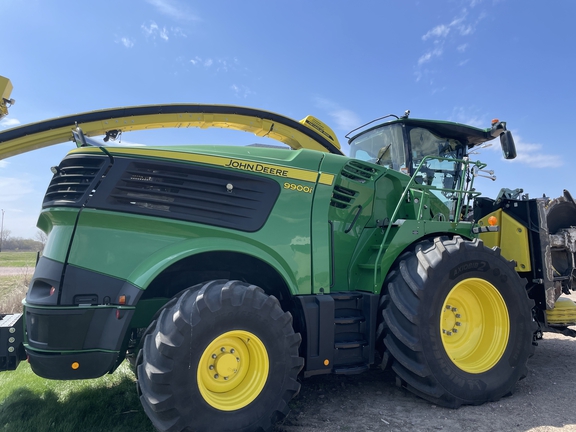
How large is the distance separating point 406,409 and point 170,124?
4139 millimetres

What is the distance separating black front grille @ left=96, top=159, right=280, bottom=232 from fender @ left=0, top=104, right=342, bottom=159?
206cm

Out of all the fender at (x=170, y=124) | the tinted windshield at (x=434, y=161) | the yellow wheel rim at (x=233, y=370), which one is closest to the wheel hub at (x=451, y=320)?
the tinted windshield at (x=434, y=161)

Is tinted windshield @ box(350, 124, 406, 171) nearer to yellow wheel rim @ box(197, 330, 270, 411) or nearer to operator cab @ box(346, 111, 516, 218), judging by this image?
operator cab @ box(346, 111, 516, 218)

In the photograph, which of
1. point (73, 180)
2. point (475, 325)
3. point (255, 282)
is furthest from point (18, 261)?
point (475, 325)

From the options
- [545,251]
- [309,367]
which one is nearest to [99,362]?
[309,367]

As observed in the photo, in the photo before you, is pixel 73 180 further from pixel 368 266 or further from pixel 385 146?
pixel 385 146

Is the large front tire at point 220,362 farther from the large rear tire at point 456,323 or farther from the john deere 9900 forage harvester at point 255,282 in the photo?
the large rear tire at point 456,323

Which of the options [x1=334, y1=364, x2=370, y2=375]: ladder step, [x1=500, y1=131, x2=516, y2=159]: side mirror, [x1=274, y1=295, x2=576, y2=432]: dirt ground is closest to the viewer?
[x1=274, y1=295, x2=576, y2=432]: dirt ground

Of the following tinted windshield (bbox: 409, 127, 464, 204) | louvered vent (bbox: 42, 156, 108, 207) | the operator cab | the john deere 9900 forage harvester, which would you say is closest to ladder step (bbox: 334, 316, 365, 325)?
the john deere 9900 forage harvester

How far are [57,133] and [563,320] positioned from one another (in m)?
6.37

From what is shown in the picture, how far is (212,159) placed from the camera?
3262 millimetres

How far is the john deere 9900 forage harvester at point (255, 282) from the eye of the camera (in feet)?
9.13

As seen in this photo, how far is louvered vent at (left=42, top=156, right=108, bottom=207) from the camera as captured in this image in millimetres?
2980

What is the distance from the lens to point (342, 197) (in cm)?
390
